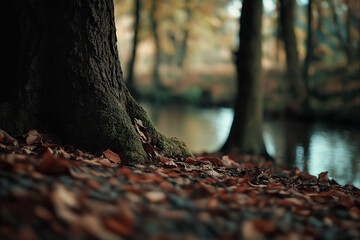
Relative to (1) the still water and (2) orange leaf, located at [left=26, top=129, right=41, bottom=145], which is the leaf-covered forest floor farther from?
(1) the still water

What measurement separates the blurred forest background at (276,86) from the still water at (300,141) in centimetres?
3

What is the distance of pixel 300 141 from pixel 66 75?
855cm

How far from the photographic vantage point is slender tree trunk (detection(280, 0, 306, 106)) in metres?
11.7

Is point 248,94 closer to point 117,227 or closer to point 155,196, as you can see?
point 155,196

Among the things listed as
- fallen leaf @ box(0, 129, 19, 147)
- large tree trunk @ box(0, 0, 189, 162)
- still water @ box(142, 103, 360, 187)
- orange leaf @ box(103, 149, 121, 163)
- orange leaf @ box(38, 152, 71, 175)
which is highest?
large tree trunk @ box(0, 0, 189, 162)

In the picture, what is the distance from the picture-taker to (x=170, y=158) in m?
3.59

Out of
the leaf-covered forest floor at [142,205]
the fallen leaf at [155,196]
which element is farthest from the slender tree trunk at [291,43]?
the fallen leaf at [155,196]

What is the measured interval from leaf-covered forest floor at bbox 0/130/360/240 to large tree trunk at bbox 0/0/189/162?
0.35 m

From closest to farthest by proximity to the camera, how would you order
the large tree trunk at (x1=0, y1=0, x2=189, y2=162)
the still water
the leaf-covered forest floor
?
the leaf-covered forest floor → the large tree trunk at (x1=0, y1=0, x2=189, y2=162) → the still water

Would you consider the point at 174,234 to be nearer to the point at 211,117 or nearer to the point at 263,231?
the point at 263,231

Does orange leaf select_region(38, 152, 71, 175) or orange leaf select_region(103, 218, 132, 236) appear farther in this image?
orange leaf select_region(38, 152, 71, 175)

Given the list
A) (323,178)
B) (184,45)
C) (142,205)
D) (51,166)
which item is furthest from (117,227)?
(184,45)

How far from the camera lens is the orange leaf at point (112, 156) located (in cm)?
303

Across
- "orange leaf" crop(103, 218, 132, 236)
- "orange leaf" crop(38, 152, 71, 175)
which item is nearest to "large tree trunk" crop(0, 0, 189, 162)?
"orange leaf" crop(38, 152, 71, 175)
